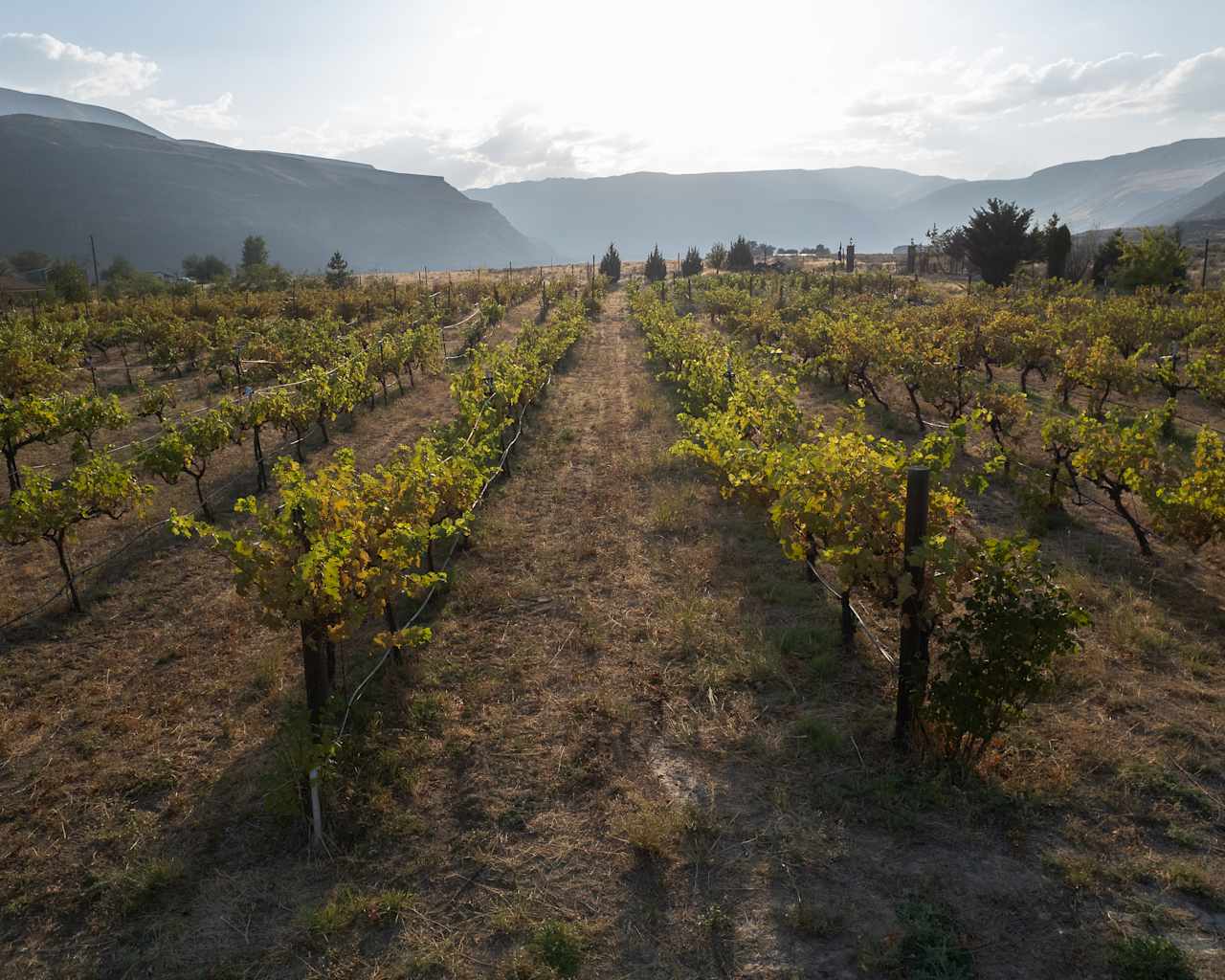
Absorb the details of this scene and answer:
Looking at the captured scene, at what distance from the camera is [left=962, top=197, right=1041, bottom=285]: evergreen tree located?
34656 millimetres

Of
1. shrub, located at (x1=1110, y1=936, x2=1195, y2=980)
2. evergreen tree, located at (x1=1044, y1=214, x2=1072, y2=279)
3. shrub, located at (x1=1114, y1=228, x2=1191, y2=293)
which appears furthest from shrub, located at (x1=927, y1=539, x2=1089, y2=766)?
evergreen tree, located at (x1=1044, y1=214, x2=1072, y2=279)

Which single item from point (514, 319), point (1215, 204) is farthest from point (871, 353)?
point (1215, 204)

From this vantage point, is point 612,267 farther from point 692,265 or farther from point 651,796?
point 651,796

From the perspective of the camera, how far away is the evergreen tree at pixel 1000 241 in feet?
114

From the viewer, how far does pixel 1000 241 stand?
35.1m

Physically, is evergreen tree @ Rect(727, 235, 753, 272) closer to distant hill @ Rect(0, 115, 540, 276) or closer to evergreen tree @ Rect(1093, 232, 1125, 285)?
evergreen tree @ Rect(1093, 232, 1125, 285)

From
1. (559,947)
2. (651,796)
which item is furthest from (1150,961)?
(559,947)

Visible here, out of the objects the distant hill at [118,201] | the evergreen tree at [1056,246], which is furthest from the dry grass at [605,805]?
the distant hill at [118,201]

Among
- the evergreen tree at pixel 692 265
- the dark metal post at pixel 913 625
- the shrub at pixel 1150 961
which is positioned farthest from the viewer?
the evergreen tree at pixel 692 265

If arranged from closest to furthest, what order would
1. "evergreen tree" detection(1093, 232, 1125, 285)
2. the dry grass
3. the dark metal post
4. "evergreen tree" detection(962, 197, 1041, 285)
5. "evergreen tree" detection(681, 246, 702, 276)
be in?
the dry grass → the dark metal post → "evergreen tree" detection(1093, 232, 1125, 285) → "evergreen tree" detection(962, 197, 1041, 285) → "evergreen tree" detection(681, 246, 702, 276)

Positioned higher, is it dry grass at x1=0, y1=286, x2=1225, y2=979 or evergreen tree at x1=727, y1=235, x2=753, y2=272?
evergreen tree at x1=727, y1=235, x2=753, y2=272

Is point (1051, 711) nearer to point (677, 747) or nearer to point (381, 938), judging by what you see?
point (677, 747)

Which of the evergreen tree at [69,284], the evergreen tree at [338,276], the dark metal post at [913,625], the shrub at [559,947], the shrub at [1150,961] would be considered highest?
the evergreen tree at [338,276]

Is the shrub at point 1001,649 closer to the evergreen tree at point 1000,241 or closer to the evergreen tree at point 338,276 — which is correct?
the evergreen tree at point 1000,241
